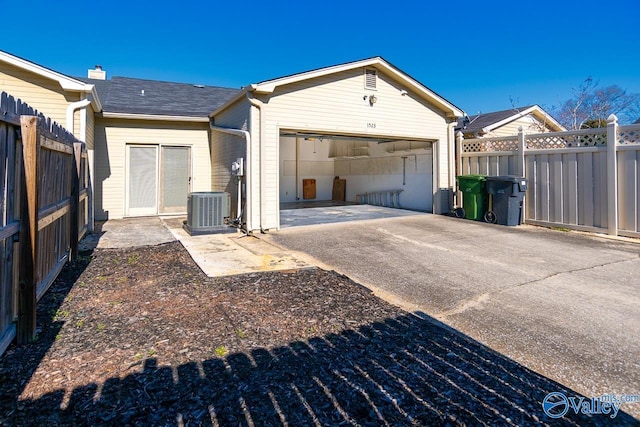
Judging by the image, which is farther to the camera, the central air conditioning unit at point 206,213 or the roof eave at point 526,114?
the roof eave at point 526,114

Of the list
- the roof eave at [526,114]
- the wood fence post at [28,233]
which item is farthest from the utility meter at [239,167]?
the roof eave at [526,114]

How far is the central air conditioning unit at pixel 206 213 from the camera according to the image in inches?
304

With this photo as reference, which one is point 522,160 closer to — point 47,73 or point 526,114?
point 526,114

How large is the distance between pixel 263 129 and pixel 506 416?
272 inches

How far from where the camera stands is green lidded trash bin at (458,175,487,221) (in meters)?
9.27

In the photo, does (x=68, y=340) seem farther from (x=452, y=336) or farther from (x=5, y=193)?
(x=452, y=336)

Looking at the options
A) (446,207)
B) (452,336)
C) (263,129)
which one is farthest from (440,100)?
(452,336)

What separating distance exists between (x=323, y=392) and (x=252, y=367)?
57cm

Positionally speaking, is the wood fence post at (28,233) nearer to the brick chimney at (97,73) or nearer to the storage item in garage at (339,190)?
the storage item in garage at (339,190)

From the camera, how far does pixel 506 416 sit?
1.99m

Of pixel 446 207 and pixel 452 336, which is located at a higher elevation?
pixel 446 207

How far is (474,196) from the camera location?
9422 millimetres

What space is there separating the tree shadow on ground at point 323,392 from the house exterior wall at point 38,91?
764 centimetres

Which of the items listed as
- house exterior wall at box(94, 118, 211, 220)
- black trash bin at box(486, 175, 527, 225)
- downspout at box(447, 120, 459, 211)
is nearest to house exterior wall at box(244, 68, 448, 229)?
downspout at box(447, 120, 459, 211)
